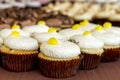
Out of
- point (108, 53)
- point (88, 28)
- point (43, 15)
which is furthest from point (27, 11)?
point (108, 53)

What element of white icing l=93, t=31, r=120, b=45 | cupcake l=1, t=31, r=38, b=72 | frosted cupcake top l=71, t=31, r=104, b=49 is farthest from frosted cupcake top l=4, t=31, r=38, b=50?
white icing l=93, t=31, r=120, b=45

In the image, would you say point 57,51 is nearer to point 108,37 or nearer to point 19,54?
point 19,54

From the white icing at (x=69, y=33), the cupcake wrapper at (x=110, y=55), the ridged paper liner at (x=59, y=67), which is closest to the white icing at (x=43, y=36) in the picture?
the white icing at (x=69, y=33)

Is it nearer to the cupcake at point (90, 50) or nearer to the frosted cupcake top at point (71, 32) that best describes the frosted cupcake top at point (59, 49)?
the cupcake at point (90, 50)

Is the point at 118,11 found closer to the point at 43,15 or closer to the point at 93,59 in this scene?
the point at 43,15

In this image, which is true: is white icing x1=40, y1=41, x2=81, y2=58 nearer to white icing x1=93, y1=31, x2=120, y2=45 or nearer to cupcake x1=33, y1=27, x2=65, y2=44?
cupcake x1=33, y1=27, x2=65, y2=44

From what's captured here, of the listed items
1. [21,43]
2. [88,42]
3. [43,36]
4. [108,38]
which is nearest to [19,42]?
[21,43]

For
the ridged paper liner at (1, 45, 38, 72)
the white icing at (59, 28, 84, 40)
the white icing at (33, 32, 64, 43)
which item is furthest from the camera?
the white icing at (59, 28, 84, 40)
